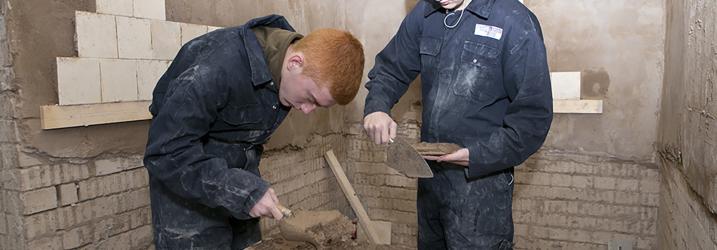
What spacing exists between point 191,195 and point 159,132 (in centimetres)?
22

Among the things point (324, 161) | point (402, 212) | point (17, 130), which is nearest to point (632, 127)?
point (402, 212)

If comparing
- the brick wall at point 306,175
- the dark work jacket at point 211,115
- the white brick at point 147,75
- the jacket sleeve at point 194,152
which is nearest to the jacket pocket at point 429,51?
the dark work jacket at point 211,115

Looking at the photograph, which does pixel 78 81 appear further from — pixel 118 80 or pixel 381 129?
pixel 381 129

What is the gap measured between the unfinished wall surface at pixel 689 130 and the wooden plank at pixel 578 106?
388 mm

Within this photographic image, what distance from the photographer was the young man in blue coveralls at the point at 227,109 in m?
1.61

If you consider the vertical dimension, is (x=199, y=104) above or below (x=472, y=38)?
below

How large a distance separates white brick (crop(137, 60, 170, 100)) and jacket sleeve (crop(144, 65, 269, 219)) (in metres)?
0.99

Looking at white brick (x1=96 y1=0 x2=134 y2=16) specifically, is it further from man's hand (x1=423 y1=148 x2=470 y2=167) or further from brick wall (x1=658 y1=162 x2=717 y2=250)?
brick wall (x1=658 y1=162 x2=717 y2=250)

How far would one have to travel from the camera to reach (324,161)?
13.8 feet

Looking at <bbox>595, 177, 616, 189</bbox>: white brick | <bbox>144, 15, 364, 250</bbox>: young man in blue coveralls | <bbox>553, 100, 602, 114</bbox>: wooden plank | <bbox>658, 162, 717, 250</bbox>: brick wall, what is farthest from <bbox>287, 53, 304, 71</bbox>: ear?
<bbox>595, 177, 616, 189</bbox>: white brick

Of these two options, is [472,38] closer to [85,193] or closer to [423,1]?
[423,1]

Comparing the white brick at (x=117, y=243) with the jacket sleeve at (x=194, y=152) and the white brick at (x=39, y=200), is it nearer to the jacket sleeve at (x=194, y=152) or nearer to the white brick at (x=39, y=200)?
the white brick at (x=39, y=200)

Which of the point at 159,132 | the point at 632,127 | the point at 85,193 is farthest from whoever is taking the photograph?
the point at 632,127

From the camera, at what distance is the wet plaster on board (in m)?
3.42
